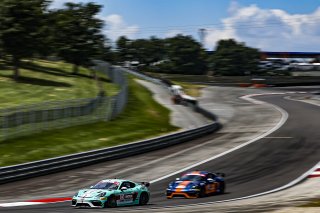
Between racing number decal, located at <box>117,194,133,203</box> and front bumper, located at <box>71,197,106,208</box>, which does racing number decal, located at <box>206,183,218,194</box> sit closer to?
racing number decal, located at <box>117,194,133,203</box>

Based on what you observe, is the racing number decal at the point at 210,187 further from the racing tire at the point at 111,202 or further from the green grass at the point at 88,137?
the green grass at the point at 88,137

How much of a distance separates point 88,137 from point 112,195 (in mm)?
16256

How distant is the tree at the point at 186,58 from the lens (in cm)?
14325

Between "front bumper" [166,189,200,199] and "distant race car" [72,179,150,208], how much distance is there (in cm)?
163

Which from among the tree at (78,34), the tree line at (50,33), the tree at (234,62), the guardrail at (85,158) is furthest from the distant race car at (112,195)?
the tree at (234,62)

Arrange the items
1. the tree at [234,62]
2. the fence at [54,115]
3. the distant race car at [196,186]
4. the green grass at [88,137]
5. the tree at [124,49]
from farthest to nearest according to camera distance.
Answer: the tree at [124,49] → the tree at [234,62] → the fence at [54,115] → the green grass at [88,137] → the distant race car at [196,186]

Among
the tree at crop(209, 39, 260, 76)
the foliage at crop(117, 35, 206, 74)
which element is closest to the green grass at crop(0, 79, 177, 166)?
the foliage at crop(117, 35, 206, 74)

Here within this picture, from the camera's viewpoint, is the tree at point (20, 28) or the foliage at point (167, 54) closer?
the tree at point (20, 28)

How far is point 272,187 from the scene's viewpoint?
22.9 metres

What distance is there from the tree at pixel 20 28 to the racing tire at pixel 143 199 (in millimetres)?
39836

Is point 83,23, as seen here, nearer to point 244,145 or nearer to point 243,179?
point 244,145

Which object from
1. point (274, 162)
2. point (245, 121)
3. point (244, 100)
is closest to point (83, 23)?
point (244, 100)

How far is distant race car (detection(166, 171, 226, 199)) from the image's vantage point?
20875 mm

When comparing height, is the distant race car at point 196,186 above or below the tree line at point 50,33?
below
